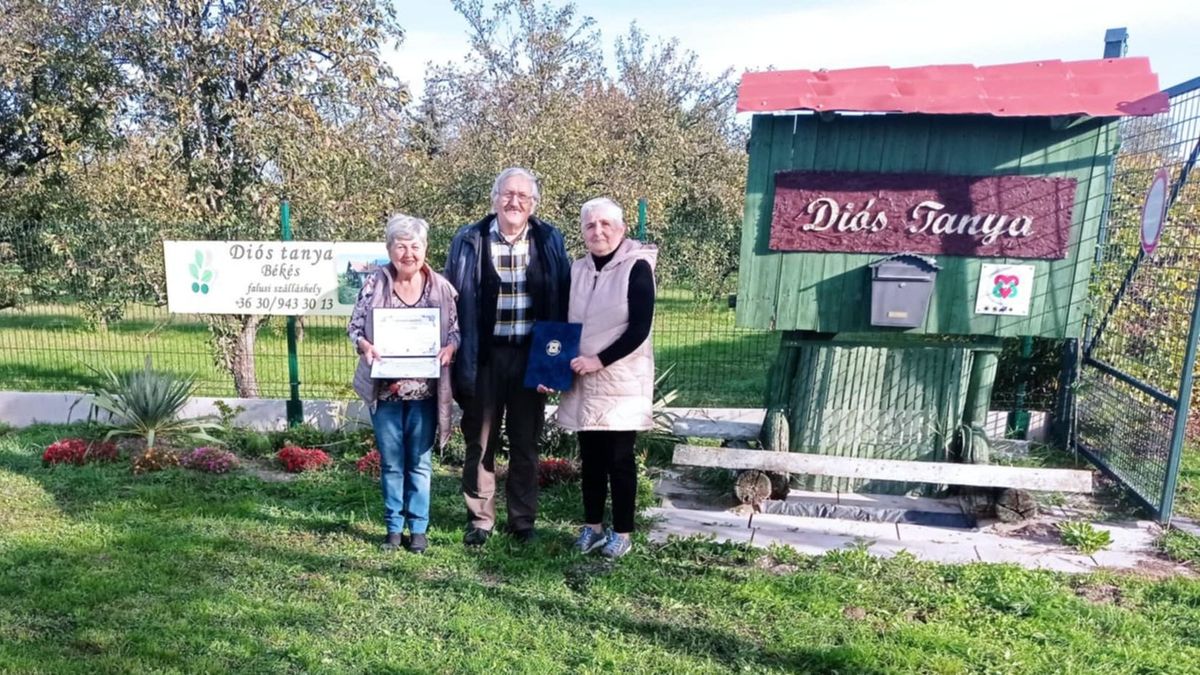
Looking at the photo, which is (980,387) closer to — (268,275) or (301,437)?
(301,437)

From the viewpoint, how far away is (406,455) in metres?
4.06

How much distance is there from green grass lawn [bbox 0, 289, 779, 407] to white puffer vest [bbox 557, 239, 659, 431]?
3042 mm

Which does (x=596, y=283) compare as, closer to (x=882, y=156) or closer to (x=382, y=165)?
(x=882, y=156)

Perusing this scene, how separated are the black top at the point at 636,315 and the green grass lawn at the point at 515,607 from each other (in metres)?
1.09

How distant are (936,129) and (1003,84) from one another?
0.43 meters

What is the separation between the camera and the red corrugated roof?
14.8 ft

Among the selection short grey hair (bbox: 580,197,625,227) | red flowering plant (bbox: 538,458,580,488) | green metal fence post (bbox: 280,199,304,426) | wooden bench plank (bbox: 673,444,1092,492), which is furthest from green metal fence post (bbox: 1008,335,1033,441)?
green metal fence post (bbox: 280,199,304,426)

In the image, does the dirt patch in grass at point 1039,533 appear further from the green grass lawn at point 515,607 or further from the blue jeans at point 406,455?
the blue jeans at point 406,455

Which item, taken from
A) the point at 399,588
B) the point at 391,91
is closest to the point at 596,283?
the point at 399,588

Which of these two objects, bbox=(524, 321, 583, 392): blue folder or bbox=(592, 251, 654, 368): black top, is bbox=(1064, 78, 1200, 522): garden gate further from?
bbox=(524, 321, 583, 392): blue folder

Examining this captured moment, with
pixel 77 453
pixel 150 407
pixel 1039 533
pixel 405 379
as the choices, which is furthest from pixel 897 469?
pixel 77 453

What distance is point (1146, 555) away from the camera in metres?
4.26

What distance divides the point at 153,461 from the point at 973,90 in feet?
19.0

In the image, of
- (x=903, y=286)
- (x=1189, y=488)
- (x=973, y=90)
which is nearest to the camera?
(x=973, y=90)
